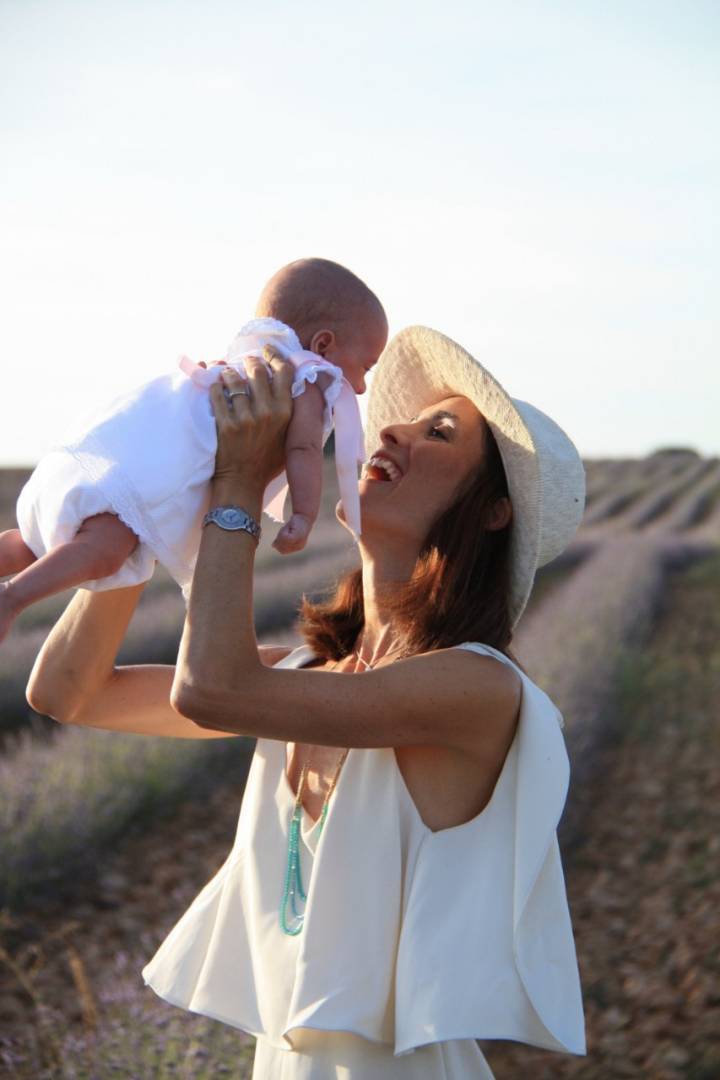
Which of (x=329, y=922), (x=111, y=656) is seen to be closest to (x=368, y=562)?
(x=111, y=656)

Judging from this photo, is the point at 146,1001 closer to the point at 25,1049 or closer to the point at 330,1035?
the point at 25,1049

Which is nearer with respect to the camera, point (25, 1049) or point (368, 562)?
point (368, 562)

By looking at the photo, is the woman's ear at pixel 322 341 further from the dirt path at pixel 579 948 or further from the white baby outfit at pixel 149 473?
the dirt path at pixel 579 948

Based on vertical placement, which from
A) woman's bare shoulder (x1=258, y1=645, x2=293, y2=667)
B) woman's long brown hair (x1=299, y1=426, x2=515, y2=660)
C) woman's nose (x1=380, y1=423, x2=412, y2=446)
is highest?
woman's nose (x1=380, y1=423, x2=412, y2=446)

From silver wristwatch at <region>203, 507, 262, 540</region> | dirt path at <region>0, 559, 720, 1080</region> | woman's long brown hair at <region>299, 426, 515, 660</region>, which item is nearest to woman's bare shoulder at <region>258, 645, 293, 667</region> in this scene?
woman's long brown hair at <region>299, 426, 515, 660</region>

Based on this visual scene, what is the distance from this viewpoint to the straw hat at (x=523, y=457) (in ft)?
7.71

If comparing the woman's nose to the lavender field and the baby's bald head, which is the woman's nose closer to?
the baby's bald head

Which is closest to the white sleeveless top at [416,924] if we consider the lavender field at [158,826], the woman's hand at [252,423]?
the woman's hand at [252,423]

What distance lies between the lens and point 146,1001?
3793 mm

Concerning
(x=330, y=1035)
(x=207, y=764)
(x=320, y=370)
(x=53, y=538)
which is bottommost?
(x=207, y=764)

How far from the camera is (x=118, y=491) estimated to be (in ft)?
6.90

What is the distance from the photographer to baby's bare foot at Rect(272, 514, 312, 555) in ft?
6.67

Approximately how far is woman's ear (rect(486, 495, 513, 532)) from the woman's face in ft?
0.30

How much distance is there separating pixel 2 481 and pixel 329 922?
80.9ft
